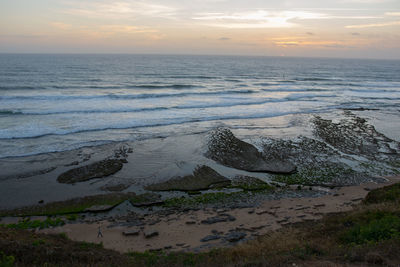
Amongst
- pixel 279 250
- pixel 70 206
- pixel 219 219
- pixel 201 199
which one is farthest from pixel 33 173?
pixel 279 250

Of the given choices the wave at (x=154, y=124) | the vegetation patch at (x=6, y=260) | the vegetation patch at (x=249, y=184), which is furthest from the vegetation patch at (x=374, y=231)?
the wave at (x=154, y=124)

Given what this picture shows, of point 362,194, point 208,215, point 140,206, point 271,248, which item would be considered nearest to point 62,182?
point 140,206

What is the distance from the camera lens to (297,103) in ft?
125

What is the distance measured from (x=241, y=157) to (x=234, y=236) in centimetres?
858

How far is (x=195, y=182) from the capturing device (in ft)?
47.1

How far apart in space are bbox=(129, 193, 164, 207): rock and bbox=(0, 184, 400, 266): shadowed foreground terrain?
364cm

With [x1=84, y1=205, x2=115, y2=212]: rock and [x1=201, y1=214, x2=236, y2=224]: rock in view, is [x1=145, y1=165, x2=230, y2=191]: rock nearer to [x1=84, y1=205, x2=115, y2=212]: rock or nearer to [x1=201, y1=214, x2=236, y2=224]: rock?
[x1=84, y1=205, x2=115, y2=212]: rock

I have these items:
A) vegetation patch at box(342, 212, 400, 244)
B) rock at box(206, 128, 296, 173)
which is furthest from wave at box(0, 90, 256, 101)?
vegetation patch at box(342, 212, 400, 244)

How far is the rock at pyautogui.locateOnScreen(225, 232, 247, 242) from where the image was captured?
9.34m

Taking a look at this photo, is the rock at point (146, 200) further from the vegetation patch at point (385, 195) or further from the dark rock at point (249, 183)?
the vegetation patch at point (385, 195)

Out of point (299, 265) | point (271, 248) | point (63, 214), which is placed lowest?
point (63, 214)

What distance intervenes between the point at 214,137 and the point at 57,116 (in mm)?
15872

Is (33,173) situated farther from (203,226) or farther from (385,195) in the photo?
(385,195)

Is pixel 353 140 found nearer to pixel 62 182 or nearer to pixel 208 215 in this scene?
pixel 208 215
